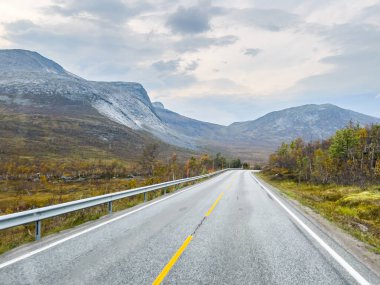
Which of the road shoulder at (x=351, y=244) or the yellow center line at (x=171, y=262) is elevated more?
the yellow center line at (x=171, y=262)

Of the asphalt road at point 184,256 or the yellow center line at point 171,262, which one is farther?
the asphalt road at point 184,256

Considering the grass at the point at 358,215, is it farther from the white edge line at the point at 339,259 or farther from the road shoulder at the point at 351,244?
the white edge line at the point at 339,259

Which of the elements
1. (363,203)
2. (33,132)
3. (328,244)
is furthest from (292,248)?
(33,132)

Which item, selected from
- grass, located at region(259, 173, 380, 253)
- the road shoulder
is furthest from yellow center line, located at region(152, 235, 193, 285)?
grass, located at region(259, 173, 380, 253)

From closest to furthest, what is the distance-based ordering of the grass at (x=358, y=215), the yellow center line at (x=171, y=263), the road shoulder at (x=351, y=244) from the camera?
the yellow center line at (x=171, y=263) < the road shoulder at (x=351, y=244) < the grass at (x=358, y=215)

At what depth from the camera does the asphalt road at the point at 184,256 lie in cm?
487

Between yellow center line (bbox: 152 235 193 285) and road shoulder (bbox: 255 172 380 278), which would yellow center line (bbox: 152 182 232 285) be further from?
road shoulder (bbox: 255 172 380 278)

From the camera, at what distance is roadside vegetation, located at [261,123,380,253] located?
39.3 ft

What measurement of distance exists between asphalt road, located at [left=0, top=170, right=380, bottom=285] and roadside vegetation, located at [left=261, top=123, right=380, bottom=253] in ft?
7.10

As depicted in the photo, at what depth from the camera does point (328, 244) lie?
705cm

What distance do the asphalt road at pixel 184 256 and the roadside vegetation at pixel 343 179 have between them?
7.10ft

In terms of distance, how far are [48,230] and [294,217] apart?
8.47 meters

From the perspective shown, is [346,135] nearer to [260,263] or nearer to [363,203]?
[363,203]

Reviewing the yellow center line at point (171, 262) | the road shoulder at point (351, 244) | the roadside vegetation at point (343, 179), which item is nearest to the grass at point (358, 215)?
the roadside vegetation at point (343, 179)
